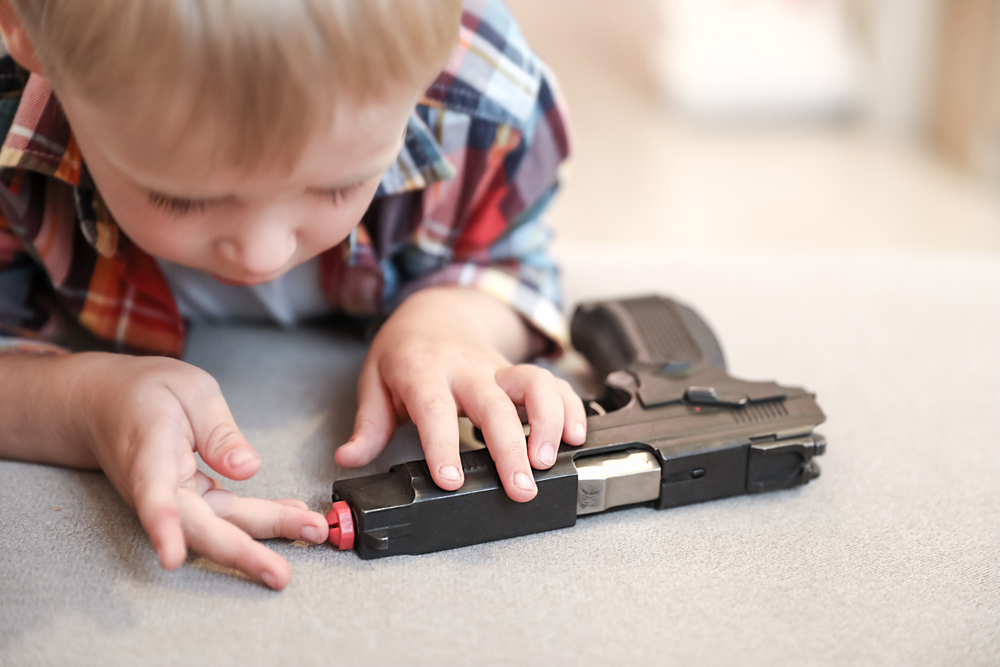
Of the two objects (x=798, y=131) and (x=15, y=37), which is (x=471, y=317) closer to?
(x=15, y=37)

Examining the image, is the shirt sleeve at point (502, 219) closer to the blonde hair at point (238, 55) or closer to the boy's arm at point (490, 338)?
the boy's arm at point (490, 338)

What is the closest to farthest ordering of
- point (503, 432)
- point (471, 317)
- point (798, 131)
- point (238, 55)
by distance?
point (238, 55) < point (503, 432) < point (471, 317) < point (798, 131)

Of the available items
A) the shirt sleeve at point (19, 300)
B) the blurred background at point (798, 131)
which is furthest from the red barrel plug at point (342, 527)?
the blurred background at point (798, 131)

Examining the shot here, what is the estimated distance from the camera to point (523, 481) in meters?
0.42

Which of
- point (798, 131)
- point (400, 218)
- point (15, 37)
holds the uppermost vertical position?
point (15, 37)

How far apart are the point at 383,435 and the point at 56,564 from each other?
6.7 inches

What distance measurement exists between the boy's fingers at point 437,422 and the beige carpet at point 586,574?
4 cm

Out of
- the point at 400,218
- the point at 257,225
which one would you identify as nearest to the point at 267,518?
the point at 257,225

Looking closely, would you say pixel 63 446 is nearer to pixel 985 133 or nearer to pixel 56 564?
pixel 56 564

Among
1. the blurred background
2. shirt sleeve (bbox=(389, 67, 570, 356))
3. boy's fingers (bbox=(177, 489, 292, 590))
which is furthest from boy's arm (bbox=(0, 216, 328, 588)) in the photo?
the blurred background

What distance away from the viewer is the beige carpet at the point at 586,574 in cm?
37

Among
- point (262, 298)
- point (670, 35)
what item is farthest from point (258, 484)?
point (670, 35)

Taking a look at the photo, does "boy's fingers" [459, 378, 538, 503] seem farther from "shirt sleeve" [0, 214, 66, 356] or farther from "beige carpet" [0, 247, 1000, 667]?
"shirt sleeve" [0, 214, 66, 356]

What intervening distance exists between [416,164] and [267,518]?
0.24 meters
